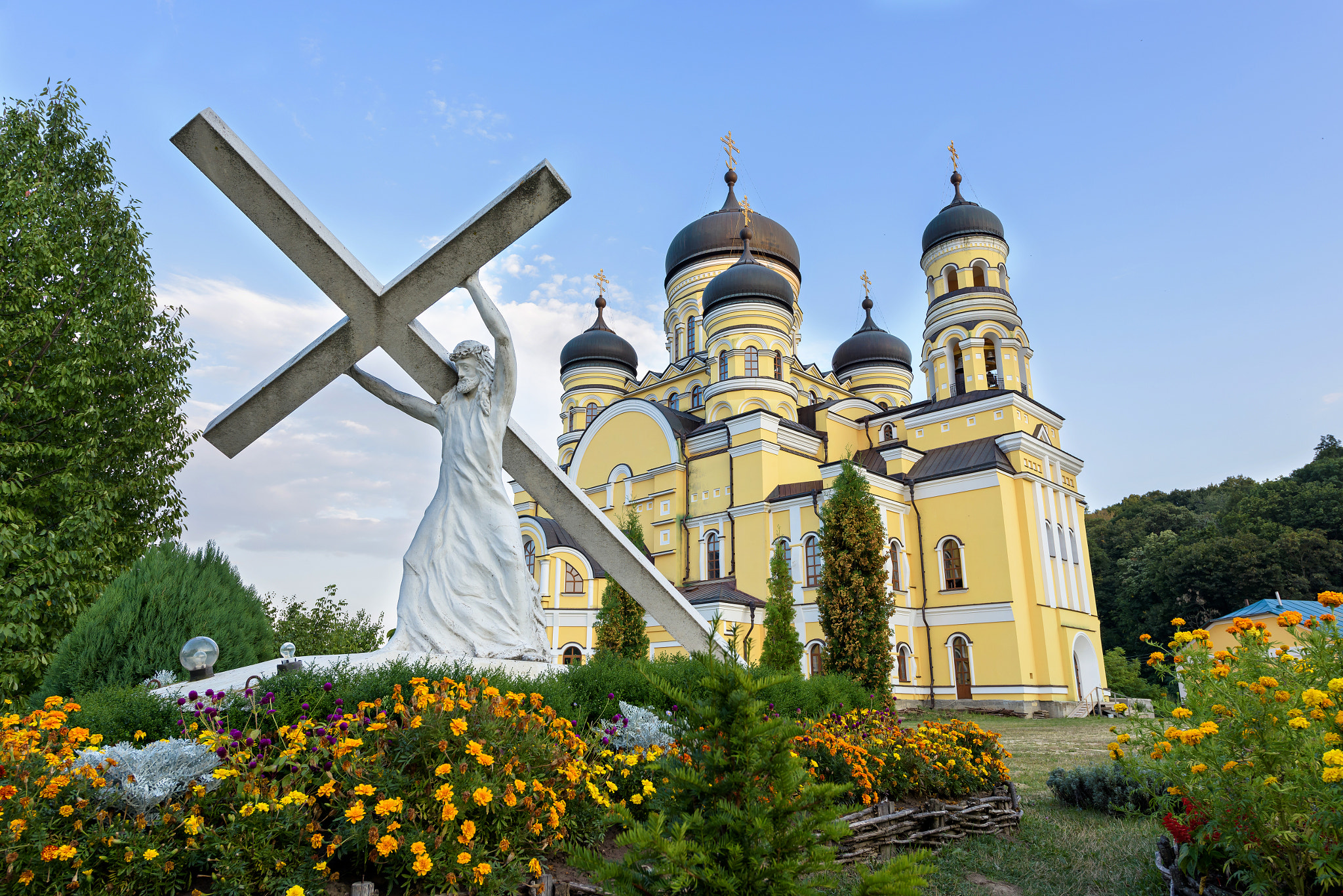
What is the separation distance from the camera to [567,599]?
24344 mm

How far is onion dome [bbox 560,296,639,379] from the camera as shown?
3400 cm

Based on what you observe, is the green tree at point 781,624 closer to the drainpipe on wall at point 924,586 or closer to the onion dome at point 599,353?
the drainpipe on wall at point 924,586

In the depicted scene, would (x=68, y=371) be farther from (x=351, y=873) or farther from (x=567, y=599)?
(x=567, y=599)

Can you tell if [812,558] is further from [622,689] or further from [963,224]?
[622,689]

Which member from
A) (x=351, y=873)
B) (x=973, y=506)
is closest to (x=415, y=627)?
(x=351, y=873)

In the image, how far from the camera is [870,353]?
111ft

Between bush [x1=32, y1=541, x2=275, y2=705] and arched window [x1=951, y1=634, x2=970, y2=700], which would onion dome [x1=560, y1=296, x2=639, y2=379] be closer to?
arched window [x1=951, y1=634, x2=970, y2=700]

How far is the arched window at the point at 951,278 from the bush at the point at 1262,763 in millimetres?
23468

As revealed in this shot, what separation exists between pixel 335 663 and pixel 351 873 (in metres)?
1.62

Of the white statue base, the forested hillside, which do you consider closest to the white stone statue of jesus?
the white statue base

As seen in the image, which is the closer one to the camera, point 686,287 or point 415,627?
point 415,627

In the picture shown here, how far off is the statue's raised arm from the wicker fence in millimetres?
3346

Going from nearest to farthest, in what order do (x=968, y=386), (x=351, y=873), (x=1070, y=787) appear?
1. (x=351, y=873)
2. (x=1070, y=787)
3. (x=968, y=386)

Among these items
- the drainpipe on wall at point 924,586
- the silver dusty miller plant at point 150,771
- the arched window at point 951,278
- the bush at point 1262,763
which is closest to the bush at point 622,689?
the silver dusty miller plant at point 150,771
